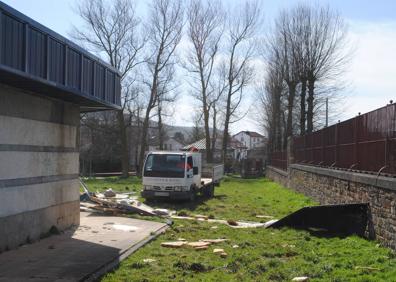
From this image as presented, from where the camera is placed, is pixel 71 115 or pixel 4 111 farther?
pixel 71 115

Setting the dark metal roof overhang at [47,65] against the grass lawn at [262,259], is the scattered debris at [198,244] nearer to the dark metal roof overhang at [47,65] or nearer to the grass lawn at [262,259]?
the grass lawn at [262,259]

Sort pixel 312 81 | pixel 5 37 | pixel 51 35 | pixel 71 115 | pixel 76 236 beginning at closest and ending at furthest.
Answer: pixel 5 37, pixel 51 35, pixel 76 236, pixel 71 115, pixel 312 81

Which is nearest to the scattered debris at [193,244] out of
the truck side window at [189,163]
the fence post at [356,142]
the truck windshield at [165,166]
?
the fence post at [356,142]

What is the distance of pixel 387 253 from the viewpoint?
10.5 m

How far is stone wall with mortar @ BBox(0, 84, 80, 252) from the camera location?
1034 centimetres

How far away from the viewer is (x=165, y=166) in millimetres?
23516

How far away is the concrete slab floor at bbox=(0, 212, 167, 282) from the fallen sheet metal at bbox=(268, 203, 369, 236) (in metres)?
3.54

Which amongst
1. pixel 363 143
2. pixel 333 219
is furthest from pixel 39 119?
pixel 363 143

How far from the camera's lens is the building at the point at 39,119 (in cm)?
902

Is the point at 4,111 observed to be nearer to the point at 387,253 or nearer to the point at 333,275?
the point at 333,275

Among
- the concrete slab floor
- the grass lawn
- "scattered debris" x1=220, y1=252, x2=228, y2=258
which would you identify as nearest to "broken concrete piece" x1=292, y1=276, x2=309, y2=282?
the grass lawn

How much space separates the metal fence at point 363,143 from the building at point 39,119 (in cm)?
652

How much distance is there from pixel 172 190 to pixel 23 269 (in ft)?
47.1

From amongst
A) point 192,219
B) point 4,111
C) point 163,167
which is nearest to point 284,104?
point 163,167
